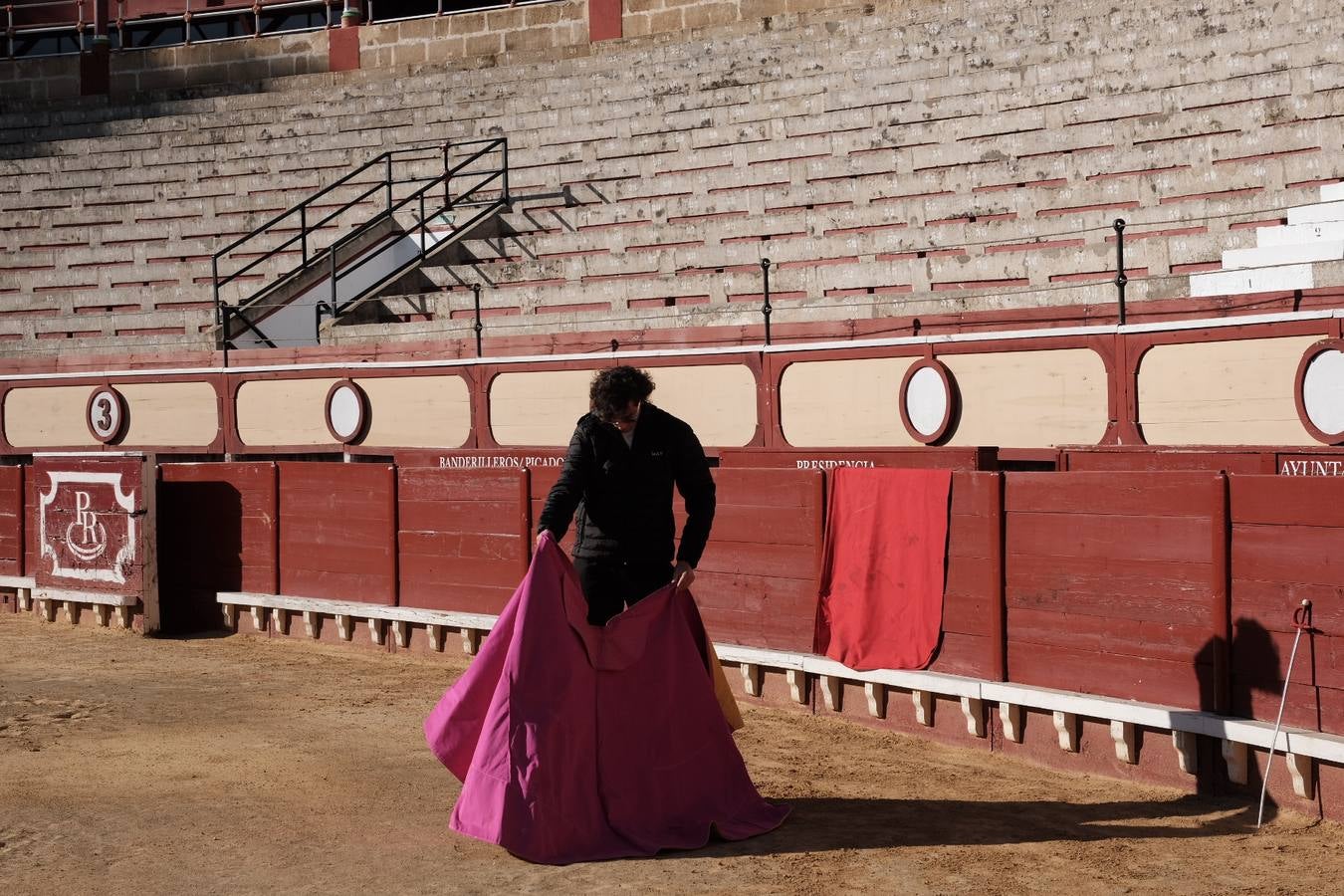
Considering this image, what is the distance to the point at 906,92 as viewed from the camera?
1445 cm

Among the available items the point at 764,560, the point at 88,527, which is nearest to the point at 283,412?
the point at 88,527

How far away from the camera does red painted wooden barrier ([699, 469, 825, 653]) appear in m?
6.84

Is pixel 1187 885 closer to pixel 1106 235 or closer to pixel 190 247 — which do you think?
pixel 1106 235

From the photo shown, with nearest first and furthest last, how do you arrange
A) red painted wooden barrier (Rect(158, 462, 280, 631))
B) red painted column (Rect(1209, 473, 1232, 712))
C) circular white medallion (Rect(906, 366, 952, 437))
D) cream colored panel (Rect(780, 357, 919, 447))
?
red painted column (Rect(1209, 473, 1232, 712))
red painted wooden barrier (Rect(158, 462, 280, 631))
circular white medallion (Rect(906, 366, 952, 437))
cream colored panel (Rect(780, 357, 919, 447))

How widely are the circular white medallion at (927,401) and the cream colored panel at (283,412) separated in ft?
17.0

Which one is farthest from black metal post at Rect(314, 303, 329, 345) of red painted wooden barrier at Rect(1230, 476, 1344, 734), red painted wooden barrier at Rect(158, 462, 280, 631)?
red painted wooden barrier at Rect(1230, 476, 1344, 734)

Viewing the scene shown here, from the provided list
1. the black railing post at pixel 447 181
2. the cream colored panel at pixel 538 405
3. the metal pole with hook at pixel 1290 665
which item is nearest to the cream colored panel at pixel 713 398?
the cream colored panel at pixel 538 405

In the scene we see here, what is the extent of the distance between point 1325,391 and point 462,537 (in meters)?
4.65

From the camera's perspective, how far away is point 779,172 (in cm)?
1398

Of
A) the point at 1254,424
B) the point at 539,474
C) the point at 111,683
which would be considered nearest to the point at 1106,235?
the point at 1254,424

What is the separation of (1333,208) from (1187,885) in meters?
6.80

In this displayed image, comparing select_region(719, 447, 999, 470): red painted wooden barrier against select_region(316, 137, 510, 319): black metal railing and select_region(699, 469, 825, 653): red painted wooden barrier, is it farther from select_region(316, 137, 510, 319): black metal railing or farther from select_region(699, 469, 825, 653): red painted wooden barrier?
select_region(316, 137, 510, 319): black metal railing

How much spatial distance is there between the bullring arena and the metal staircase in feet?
0.22

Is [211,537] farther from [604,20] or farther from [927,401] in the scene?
[604,20]
